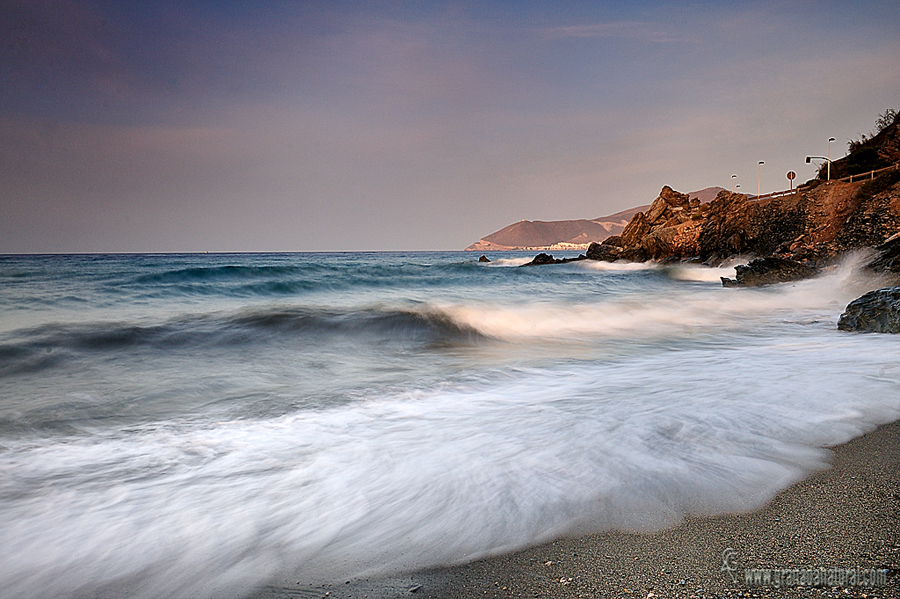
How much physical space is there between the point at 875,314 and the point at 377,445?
24.3ft

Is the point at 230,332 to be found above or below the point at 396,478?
above

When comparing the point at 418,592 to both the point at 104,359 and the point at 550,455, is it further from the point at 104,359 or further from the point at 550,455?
the point at 104,359

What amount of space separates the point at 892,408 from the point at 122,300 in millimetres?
18032

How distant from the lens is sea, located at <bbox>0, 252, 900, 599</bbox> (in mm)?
2176

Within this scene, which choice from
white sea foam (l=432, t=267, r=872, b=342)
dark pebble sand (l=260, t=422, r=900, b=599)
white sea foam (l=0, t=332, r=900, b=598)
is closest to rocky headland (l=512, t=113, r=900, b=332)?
white sea foam (l=432, t=267, r=872, b=342)

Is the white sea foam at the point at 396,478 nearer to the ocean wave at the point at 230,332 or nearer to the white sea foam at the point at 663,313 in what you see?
the ocean wave at the point at 230,332

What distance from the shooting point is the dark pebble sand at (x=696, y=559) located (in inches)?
65.0

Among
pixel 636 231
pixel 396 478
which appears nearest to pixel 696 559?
pixel 396 478

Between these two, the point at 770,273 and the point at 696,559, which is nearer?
the point at 696,559

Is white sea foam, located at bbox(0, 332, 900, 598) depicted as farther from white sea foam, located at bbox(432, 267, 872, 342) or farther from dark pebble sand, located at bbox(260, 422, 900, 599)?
white sea foam, located at bbox(432, 267, 872, 342)

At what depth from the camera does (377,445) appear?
359cm

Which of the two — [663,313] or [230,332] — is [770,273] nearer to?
[663,313]

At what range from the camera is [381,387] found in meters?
5.68

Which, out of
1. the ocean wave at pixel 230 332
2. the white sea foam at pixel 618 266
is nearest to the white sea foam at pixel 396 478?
the ocean wave at pixel 230 332
